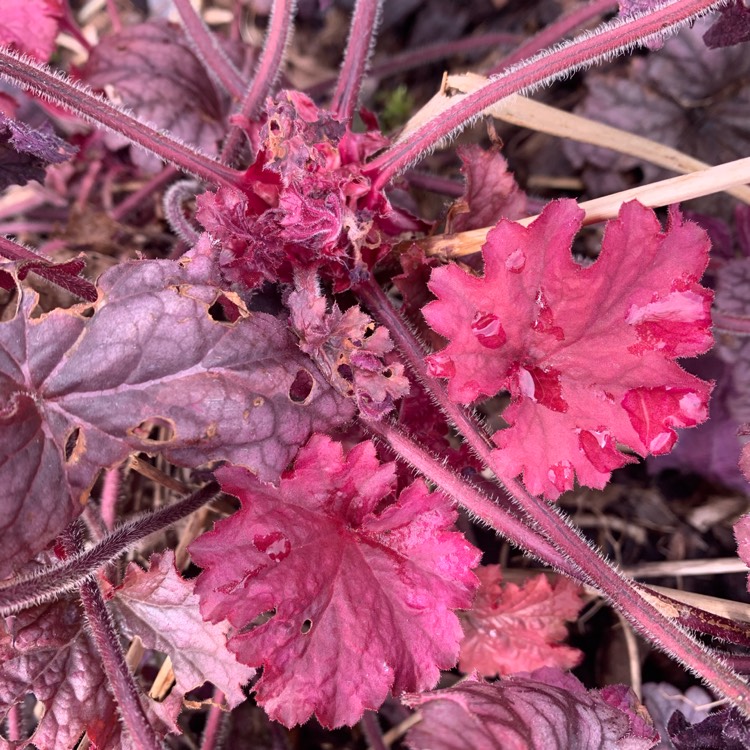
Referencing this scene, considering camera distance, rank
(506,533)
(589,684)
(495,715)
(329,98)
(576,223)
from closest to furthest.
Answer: (495,715), (576,223), (506,533), (589,684), (329,98)

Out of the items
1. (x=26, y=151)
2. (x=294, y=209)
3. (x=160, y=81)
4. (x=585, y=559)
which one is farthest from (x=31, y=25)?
(x=585, y=559)

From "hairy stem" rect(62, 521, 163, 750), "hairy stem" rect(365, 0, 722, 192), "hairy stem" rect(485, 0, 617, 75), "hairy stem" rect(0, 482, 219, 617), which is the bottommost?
"hairy stem" rect(62, 521, 163, 750)

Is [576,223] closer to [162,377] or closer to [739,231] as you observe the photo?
A: [162,377]

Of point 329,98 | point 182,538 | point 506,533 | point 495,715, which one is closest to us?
point 495,715

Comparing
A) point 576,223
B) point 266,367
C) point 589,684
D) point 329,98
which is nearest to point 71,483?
point 266,367

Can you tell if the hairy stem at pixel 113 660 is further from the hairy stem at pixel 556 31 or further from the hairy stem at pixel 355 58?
the hairy stem at pixel 556 31

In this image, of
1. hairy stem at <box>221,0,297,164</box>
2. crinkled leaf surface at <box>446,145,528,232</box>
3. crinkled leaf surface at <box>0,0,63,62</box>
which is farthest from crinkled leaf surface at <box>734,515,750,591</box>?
crinkled leaf surface at <box>0,0,63,62</box>

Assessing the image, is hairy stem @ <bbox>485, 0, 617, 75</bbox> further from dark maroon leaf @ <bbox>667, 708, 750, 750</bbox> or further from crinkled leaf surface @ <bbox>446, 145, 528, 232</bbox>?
dark maroon leaf @ <bbox>667, 708, 750, 750</bbox>

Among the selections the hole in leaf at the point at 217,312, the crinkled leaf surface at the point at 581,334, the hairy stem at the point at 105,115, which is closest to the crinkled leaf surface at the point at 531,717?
the crinkled leaf surface at the point at 581,334
